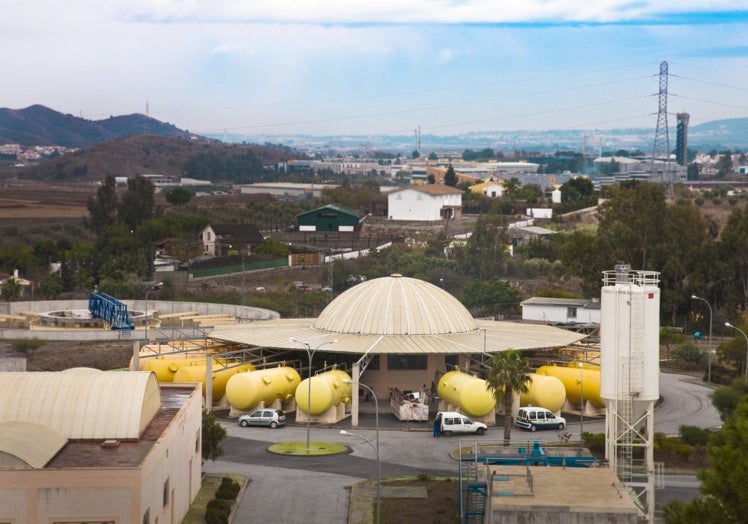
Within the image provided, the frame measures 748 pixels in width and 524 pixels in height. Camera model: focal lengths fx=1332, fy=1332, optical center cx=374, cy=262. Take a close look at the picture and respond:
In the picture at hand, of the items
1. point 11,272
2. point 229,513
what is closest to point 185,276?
point 11,272

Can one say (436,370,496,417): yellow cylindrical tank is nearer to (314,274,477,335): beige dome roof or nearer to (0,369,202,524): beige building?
(314,274,477,335): beige dome roof

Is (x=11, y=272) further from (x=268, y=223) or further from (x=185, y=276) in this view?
(x=268, y=223)

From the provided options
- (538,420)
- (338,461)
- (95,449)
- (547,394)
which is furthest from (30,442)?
(547,394)

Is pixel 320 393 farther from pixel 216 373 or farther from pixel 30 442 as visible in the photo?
pixel 30 442

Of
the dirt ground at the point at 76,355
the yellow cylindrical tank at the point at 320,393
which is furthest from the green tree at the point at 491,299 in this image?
the yellow cylindrical tank at the point at 320,393

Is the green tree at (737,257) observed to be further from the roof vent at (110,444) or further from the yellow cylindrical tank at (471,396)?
the roof vent at (110,444)

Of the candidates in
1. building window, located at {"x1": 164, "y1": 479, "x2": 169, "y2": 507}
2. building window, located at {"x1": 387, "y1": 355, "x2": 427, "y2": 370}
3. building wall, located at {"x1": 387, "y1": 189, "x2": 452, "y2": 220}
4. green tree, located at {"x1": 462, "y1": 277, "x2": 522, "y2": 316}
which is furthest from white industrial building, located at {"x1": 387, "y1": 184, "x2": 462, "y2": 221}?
building window, located at {"x1": 164, "y1": 479, "x2": 169, "y2": 507}
